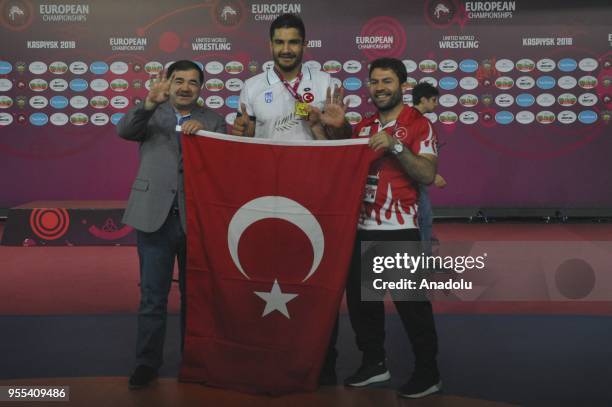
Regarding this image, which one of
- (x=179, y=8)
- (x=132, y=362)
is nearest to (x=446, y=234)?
(x=179, y=8)

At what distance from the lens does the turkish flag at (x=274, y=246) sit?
268 centimetres

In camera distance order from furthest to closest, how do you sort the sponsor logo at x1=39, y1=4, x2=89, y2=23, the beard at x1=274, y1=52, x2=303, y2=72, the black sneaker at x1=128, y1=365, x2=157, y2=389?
the sponsor logo at x1=39, y1=4, x2=89, y2=23 → the beard at x1=274, y1=52, x2=303, y2=72 → the black sneaker at x1=128, y1=365, x2=157, y2=389

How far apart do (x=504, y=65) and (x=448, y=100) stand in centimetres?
81

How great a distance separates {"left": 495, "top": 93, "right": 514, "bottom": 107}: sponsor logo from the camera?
8156 mm

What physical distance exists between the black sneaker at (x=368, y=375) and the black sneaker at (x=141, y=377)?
2.86 ft

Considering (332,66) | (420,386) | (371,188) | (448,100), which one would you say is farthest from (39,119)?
(420,386)

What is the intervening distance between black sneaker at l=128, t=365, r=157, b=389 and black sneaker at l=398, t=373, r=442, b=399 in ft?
3.62

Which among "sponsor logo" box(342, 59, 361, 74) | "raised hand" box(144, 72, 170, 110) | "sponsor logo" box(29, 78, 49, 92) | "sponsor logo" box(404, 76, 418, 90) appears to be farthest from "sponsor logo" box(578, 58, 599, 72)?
"raised hand" box(144, 72, 170, 110)

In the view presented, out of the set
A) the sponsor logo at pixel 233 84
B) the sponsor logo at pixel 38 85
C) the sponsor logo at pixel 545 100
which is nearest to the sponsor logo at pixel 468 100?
the sponsor logo at pixel 545 100

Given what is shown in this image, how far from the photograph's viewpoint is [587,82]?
320 inches

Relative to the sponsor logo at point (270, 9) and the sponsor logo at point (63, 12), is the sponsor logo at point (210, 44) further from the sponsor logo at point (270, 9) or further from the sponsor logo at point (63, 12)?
the sponsor logo at point (63, 12)

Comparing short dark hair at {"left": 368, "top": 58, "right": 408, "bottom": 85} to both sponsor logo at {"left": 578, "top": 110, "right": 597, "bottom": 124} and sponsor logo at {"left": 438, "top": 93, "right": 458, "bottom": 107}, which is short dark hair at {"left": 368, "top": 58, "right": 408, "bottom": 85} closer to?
sponsor logo at {"left": 438, "top": 93, "right": 458, "bottom": 107}

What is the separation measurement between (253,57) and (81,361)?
18.3 feet

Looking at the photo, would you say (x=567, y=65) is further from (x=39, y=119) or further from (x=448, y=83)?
(x=39, y=119)
